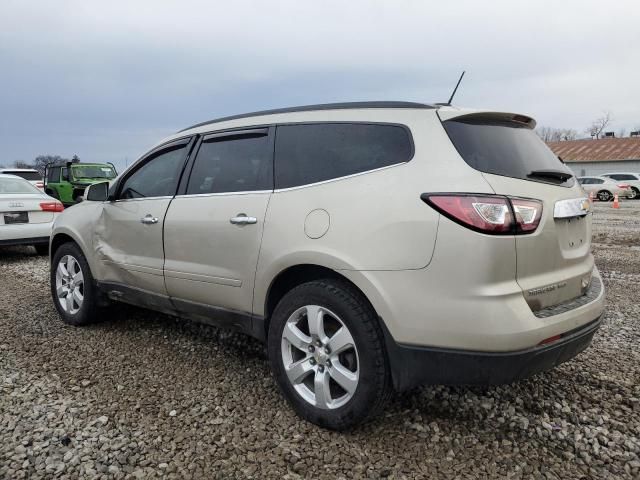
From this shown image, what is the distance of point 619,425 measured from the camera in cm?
273

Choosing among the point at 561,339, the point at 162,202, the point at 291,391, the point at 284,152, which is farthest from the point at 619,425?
the point at 162,202

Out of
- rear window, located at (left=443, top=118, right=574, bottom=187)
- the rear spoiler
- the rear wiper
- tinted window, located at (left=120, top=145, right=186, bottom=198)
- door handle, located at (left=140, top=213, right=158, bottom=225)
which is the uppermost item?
the rear spoiler

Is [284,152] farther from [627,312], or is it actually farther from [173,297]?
[627,312]

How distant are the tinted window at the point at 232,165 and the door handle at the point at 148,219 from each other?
37 centimetres

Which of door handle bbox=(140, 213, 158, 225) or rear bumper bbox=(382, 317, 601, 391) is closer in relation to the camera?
rear bumper bbox=(382, 317, 601, 391)

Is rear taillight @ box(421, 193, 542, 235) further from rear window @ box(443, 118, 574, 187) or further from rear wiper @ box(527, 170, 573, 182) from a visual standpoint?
rear wiper @ box(527, 170, 573, 182)

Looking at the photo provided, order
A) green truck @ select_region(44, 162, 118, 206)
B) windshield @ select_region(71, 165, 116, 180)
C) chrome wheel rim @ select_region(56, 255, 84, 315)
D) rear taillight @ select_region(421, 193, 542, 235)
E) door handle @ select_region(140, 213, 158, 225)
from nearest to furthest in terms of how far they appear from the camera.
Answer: rear taillight @ select_region(421, 193, 542, 235) < door handle @ select_region(140, 213, 158, 225) < chrome wheel rim @ select_region(56, 255, 84, 315) < green truck @ select_region(44, 162, 118, 206) < windshield @ select_region(71, 165, 116, 180)

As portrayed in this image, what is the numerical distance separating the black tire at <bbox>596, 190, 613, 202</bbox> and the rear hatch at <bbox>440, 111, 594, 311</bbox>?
1053 inches

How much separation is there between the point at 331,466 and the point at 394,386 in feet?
1.58

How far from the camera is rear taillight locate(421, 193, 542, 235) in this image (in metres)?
2.21

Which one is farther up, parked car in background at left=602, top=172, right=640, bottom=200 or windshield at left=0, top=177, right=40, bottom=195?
parked car in background at left=602, top=172, right=640, bottom=200

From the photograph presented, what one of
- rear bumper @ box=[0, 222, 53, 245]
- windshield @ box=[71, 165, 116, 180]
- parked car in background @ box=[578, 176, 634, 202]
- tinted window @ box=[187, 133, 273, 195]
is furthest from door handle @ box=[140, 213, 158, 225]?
parked car in background @ box=[578, 176, 634, 202]

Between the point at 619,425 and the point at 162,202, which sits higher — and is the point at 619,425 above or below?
below

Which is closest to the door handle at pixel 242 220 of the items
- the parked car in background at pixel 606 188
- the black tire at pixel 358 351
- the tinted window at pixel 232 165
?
the tinted window at pixel 232 165
